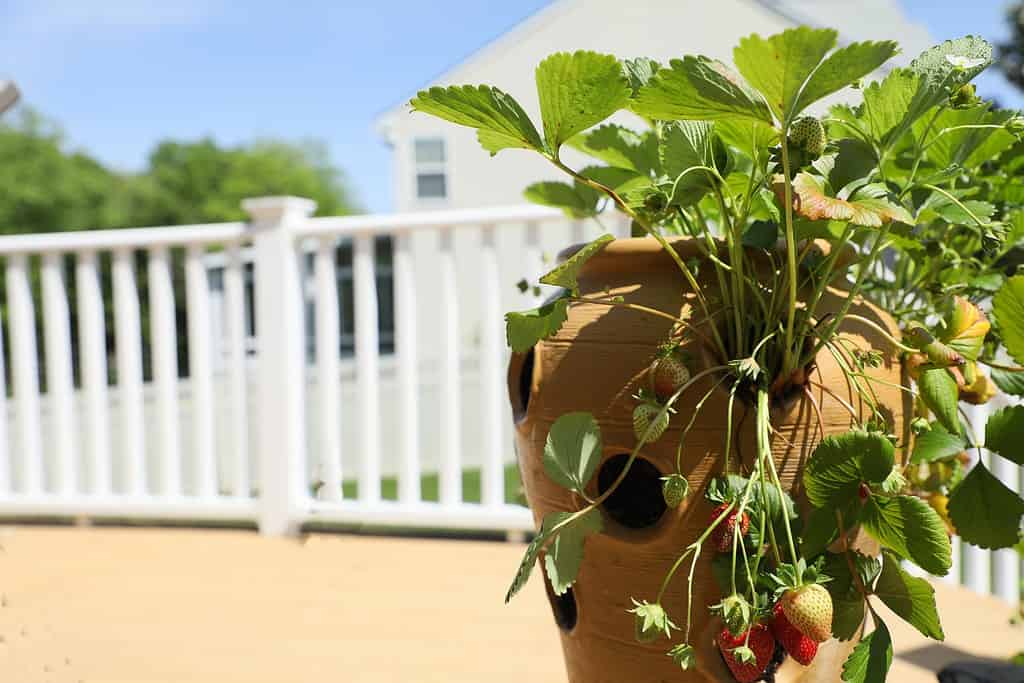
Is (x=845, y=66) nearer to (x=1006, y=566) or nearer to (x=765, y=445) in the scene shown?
(x=765, y=445)

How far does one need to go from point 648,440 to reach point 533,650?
1138 millimetres

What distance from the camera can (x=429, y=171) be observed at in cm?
1388

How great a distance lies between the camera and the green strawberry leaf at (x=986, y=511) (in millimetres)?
1023

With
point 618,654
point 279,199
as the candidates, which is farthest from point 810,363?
point 279,199

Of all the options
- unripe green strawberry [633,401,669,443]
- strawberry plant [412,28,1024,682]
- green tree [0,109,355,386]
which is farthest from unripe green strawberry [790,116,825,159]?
green tree [0,109,355,386]

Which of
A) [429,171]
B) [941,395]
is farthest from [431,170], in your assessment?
[941,395]

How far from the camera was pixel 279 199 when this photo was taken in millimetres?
2955

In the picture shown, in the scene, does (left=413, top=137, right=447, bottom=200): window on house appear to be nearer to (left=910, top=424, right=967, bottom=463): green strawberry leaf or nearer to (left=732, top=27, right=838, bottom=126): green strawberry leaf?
(left=910, top=424, right=967, bottom=463): green strawberry leaf

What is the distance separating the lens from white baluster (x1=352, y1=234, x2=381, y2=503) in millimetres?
3064

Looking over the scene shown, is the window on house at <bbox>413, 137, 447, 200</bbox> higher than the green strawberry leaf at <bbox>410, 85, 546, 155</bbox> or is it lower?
higher

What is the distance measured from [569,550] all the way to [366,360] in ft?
7.06

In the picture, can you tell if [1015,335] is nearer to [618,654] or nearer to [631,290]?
[631,290]

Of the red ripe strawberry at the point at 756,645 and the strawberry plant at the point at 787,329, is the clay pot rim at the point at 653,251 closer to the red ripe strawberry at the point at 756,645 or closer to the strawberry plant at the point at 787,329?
the strawberry plant at the point at 787,329

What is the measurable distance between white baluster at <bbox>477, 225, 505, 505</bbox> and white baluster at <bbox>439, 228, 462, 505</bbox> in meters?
0.10
